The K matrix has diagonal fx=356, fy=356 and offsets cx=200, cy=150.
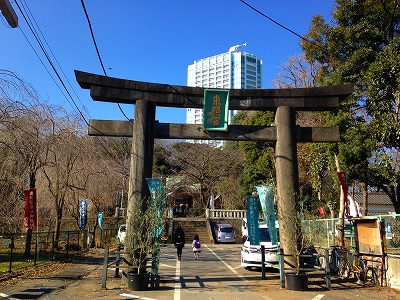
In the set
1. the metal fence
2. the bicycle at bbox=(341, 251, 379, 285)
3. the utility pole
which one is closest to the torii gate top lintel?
the metal fence

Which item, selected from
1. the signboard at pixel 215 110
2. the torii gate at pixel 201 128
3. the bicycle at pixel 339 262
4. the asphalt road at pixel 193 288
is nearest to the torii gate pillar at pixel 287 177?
the torii gate at pixel 201 128

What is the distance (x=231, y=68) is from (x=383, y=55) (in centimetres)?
4908

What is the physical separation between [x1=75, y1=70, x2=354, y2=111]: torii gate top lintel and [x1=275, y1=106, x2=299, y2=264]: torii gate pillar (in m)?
0.51

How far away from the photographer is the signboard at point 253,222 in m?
13.2

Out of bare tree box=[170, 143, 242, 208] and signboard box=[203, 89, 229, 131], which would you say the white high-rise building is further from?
signboard box=[203, 89, 229, 131]

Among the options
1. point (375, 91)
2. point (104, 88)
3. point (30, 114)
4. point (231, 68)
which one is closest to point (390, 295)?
point (375, 91)

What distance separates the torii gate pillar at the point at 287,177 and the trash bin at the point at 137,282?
440cm

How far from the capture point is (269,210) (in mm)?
11602

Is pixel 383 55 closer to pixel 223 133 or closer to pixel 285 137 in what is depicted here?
pixel 285 137

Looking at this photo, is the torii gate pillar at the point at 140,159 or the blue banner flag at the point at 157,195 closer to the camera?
the blue banner flag at the point at 157,195

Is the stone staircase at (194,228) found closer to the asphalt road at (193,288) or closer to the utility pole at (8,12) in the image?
the asphalt road at (193,288)

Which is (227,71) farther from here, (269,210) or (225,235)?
(269,210)

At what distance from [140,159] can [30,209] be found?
20.4 feet

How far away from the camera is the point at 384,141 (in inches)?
589
